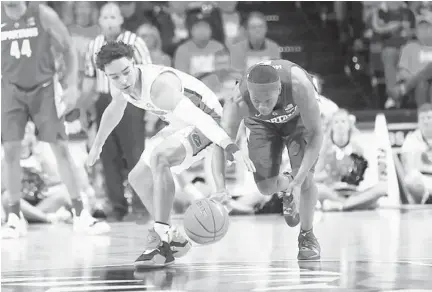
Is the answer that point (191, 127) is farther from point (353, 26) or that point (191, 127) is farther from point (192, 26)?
point (353, 26)

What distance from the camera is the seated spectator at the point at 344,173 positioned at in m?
10.6

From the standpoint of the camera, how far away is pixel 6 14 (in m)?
8.75

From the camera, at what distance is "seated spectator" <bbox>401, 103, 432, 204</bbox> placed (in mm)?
10648

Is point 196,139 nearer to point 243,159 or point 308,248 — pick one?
point 243,159

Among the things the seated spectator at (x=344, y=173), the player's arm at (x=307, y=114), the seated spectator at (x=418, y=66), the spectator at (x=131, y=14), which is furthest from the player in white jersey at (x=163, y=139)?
the seated spectator at (x=418, y=66)

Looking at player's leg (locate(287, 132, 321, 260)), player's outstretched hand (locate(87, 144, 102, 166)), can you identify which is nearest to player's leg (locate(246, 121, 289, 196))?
player's leg (locate(287, 132, 321, 260))

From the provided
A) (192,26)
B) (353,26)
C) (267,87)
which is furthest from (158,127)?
(267,87)

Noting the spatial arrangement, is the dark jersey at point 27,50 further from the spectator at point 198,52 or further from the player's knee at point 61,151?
the spectator at point 198,52

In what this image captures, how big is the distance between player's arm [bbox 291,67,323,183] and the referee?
12.5 ft

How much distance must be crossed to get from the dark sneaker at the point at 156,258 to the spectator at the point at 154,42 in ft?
16.1

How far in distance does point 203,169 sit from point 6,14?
9.64 ft

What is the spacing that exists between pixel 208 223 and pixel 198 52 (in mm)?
5315

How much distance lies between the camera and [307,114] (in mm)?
5953

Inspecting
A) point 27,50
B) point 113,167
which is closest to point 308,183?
point 27,50
